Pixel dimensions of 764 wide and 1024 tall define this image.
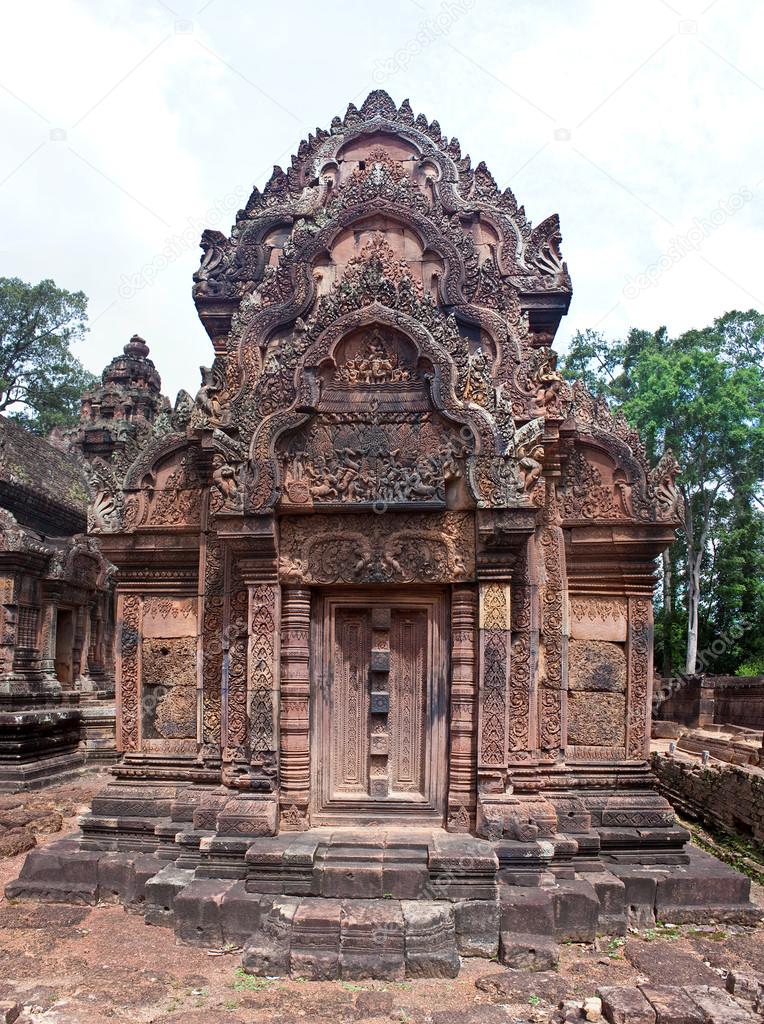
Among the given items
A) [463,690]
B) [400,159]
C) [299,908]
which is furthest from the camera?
[400,159]

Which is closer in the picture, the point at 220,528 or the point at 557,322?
the point at 220,528

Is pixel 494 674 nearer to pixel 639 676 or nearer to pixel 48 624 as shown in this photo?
pixel 639 676

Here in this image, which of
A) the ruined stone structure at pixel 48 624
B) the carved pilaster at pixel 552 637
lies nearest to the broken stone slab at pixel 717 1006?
the carved pilaster at pixel 552 637

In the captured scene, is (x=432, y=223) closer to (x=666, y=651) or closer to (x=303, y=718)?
(x=303, y=718)

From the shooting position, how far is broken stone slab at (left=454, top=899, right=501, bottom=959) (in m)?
5.58

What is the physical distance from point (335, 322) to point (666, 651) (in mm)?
28742

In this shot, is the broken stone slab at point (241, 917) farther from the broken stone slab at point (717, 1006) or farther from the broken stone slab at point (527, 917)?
the broken stone slab at point (717, 1006)

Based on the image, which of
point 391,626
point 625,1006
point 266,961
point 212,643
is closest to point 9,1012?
point 266,961

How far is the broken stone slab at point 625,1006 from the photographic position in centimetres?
458

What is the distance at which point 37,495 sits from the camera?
14.6m

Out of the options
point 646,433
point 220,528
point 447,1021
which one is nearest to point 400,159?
point 220,528

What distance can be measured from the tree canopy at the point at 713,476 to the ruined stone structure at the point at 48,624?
18496mm

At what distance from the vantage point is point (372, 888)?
19.0ft

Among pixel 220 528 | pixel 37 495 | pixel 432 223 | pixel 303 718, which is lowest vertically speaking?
pixel 303 718
